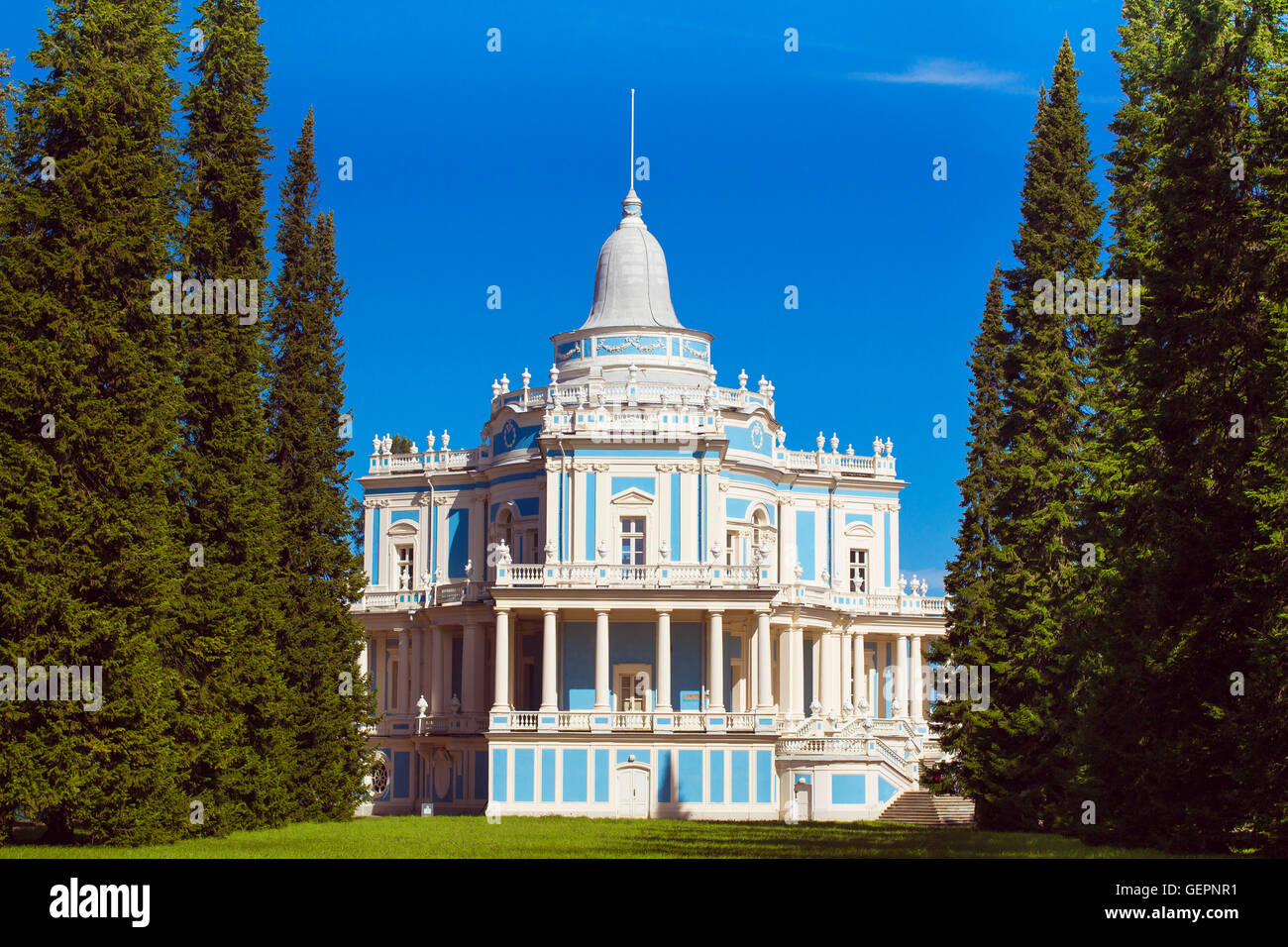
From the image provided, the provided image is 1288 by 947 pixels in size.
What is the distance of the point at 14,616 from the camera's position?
26.0 meters

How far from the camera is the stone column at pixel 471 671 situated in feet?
184

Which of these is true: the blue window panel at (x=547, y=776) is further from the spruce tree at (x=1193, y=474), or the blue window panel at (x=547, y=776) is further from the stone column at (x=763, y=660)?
the spruce tree at (x=1193, y=474)

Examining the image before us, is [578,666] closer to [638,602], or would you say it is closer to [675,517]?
[638,602]

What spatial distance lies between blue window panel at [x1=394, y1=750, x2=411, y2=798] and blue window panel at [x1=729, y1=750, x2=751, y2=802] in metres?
14.4

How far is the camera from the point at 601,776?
4797 centimetres

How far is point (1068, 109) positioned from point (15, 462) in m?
26.6

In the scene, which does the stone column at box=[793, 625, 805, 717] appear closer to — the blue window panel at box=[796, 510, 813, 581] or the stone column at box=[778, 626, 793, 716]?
the stone column at box=[778, 626, 793, 716]

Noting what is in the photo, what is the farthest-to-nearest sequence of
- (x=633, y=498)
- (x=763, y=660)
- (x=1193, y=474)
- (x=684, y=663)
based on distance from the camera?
1. (x=633, y=498)
2. (x=684, y=663)
3. (x=763, y=660)
4. (x=1193, y=474)

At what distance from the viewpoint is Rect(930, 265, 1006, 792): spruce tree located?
39.2 m

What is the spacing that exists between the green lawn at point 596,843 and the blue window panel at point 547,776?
5098 millimetres

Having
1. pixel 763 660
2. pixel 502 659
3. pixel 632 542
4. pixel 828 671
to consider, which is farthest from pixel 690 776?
pixel 828 671

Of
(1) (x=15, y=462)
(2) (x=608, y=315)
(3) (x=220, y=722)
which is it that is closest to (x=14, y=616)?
(1) (x=15, y=462)

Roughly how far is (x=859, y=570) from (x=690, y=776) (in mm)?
19446
